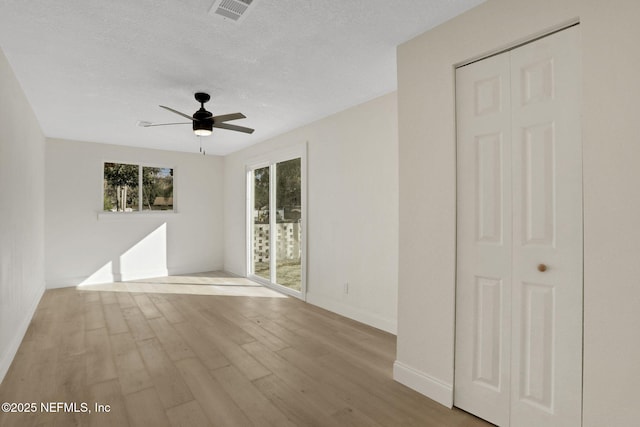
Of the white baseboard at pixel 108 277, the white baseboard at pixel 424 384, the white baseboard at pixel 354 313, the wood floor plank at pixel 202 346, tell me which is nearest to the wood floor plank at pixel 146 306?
the wood floor plank at pixel 202 346

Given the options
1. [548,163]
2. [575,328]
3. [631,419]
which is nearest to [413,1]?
[548,163]

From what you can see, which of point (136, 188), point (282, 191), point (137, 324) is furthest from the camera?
point (136, 188)

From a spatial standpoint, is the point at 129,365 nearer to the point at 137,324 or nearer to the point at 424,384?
the point at 137,324

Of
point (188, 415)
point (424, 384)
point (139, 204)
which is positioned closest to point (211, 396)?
point (188, 415)

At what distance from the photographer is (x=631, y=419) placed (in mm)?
1442

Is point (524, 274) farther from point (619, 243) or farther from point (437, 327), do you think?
point (437, 327)

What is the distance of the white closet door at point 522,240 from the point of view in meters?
1.67

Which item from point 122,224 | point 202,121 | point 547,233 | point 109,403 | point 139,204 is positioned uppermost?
point 202,121

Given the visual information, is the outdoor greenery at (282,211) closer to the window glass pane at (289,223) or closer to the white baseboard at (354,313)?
the window glass pane at (289,223)

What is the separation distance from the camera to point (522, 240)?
184 cm

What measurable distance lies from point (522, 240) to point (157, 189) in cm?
627

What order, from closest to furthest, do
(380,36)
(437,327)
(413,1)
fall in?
(413,1) < (437,327) < (380,36)

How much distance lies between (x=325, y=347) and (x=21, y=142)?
3.59 metres

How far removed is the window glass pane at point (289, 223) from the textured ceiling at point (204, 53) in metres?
1.15
